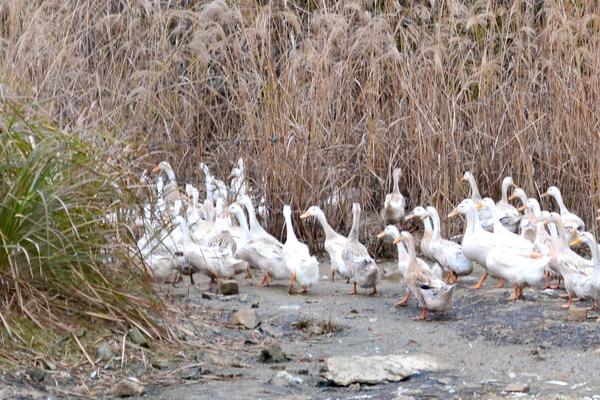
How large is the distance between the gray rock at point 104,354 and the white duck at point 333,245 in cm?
335

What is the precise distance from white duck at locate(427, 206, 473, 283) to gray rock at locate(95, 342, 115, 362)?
3.96 m

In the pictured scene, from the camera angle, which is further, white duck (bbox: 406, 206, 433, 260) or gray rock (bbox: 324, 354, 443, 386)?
white duck (bbox: 406, 206, 433, 260)

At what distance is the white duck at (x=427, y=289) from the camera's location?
8.85 meters

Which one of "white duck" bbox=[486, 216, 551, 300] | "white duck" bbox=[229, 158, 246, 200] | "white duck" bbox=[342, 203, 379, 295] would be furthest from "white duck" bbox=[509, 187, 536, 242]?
"white duck" bbox=[229, 158, 246, 200]

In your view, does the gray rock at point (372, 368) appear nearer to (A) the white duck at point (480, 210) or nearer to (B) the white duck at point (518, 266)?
(B) the white duck at point (518, 266)

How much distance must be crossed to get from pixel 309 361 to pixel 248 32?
523 cm

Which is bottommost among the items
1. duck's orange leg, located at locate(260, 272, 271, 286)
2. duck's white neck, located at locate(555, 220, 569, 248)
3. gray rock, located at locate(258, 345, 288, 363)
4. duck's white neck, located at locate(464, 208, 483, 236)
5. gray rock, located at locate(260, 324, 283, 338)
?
duck's orange leg, located at locate(260, 272, 271, 286)

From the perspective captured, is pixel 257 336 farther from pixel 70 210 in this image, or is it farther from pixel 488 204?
pixel 488 204

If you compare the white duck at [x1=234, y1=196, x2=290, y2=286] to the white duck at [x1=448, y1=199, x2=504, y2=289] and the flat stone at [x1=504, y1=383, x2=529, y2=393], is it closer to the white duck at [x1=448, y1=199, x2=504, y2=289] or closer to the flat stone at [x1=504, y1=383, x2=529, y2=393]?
the white duck at [x1=448, y1=199, x2=504, y2=289]

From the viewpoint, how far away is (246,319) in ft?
28.2

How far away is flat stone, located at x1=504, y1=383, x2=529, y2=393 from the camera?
664cm

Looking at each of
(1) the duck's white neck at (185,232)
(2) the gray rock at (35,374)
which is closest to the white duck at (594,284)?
(1) the duck's white neck at (185,232)

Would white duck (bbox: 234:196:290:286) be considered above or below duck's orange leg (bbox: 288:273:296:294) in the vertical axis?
above

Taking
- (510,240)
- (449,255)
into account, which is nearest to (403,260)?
(449,255)
